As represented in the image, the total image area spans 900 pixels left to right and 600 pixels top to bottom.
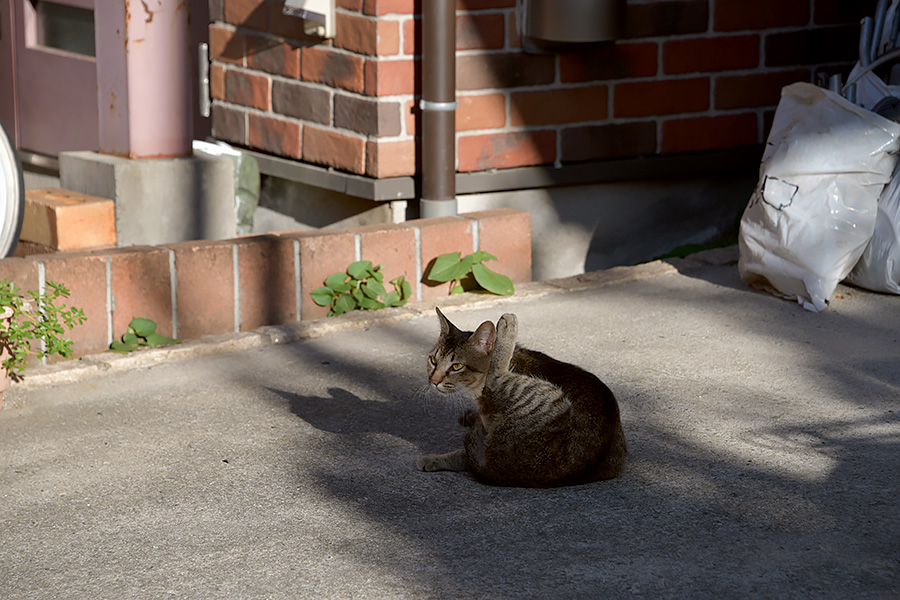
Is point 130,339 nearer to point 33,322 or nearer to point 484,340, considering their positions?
point 33,322

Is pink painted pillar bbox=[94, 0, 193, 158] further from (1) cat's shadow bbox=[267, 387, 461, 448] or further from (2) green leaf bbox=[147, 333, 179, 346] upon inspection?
(1) cat's shadow bbox=[267, 387, 461, 448]

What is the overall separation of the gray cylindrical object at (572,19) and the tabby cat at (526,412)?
2442 mm

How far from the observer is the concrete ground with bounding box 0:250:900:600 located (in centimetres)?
250

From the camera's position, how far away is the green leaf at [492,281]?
4.64 meters

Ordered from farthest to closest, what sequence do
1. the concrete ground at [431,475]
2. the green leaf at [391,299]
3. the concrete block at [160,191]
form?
1. the concrete block at [160,191]
2. the green leaf at [391,299]
3. the concrete ground at [431,475]

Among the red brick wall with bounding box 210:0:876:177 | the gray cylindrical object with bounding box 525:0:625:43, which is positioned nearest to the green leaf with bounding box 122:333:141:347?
→ the red brick wall with bounding box 210:0:876:177

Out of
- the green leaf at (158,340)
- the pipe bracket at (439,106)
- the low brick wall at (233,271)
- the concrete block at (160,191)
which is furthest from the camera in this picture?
the pipe bracket at (439,106)

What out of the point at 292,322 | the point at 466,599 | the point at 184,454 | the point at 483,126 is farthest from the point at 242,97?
the point at 466,599

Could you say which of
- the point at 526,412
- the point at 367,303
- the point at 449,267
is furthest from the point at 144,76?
the point at 526,412

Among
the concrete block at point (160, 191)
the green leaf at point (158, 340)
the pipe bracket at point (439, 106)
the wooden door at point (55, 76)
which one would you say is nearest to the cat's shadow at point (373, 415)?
the green leaf at point (158, 340)

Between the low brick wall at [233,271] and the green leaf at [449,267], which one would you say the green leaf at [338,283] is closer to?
the low brick wall at [233,271]

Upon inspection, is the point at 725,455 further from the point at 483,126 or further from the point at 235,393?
the point at 483,126

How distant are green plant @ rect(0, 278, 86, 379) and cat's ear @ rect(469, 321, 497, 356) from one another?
4.75 ft

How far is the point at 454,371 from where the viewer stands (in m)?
2.94
